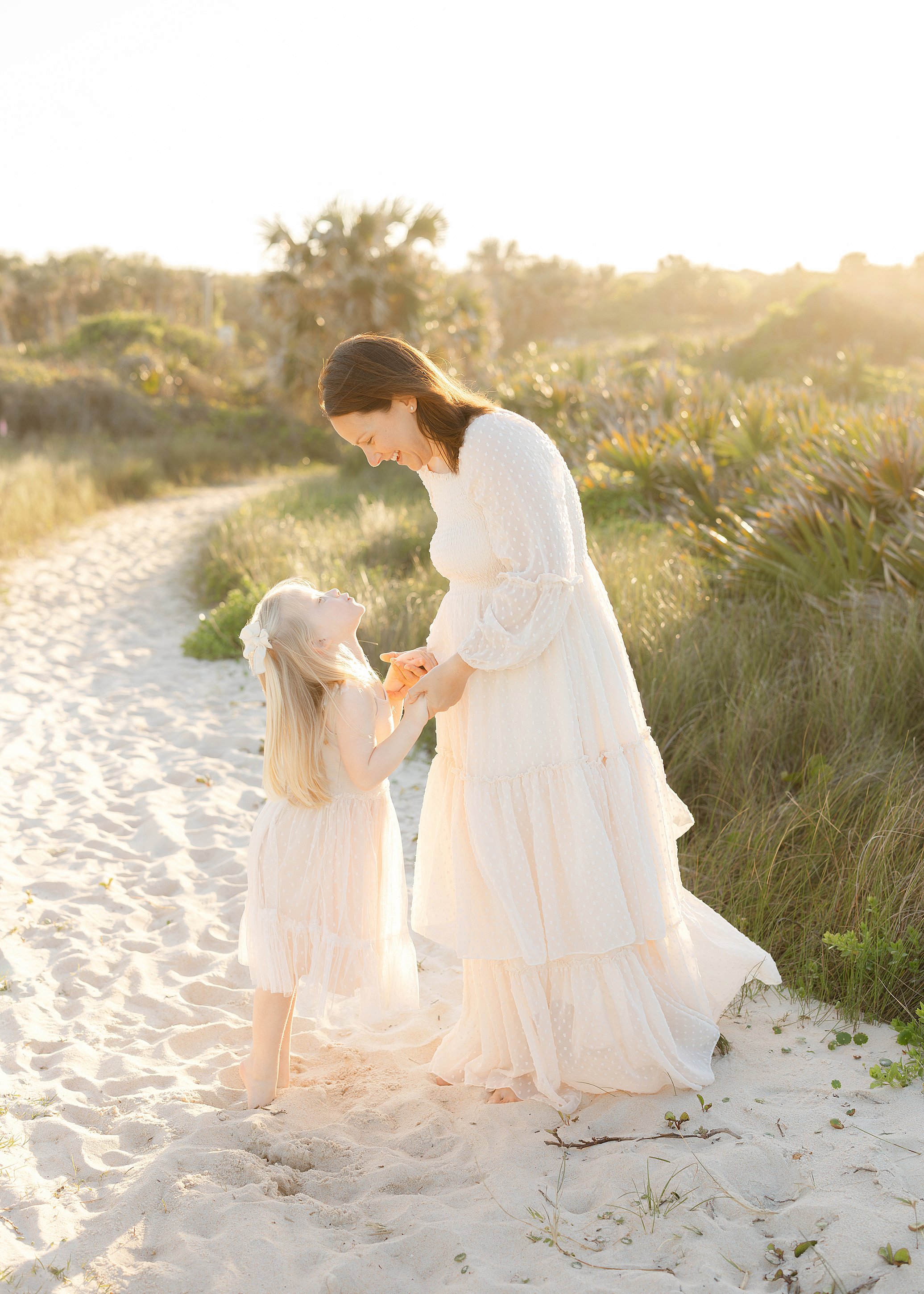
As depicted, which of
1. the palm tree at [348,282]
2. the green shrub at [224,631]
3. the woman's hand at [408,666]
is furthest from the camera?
the palm tree at [348,282]

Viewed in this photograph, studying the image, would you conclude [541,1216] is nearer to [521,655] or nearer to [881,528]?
[521,655]

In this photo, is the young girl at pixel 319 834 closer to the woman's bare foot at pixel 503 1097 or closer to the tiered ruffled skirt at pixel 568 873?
the tiered ruffled skirt at pixel 568 873

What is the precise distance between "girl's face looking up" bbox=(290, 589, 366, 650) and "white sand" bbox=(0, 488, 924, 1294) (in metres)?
1.41

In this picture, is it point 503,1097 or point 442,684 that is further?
point 503,1097

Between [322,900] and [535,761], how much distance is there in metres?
0.78

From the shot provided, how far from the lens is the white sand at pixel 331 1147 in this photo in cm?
210

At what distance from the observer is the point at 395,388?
2.42 meters

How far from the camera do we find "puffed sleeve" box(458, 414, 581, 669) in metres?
2.36

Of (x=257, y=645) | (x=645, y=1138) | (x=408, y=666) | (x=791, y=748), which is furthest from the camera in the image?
(x=791, y=748)

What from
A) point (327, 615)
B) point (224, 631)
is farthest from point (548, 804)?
point (224, 631)

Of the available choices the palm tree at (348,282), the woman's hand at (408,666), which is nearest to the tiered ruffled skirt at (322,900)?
the woman's hand at (408,666)

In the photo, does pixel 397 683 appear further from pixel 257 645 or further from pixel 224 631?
pixel 224 631

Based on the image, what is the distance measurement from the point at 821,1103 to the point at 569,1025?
73 centimetres

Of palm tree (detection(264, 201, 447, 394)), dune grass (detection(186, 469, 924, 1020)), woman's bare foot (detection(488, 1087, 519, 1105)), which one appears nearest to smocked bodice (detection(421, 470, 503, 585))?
woman's bare foot (detection(488, 1087, 519, 1105))
